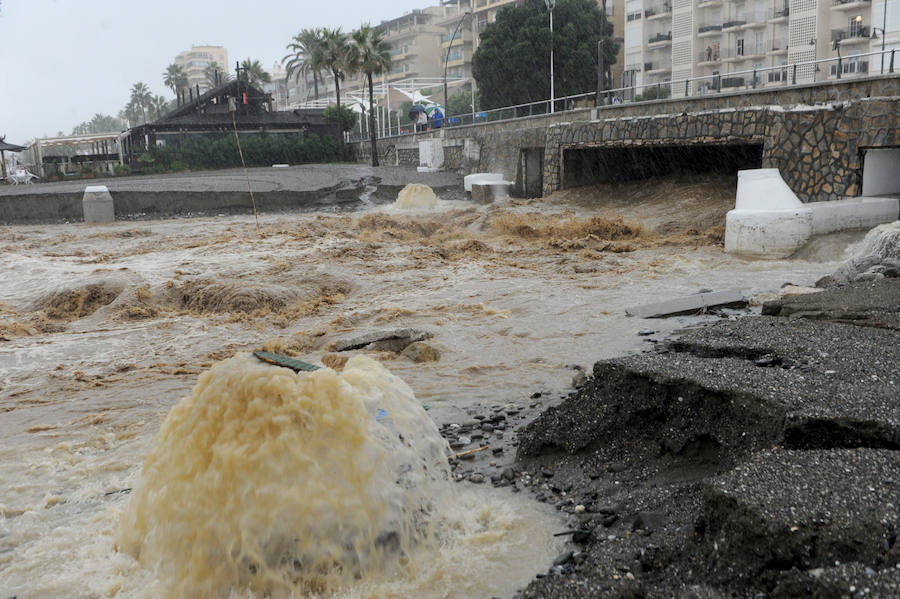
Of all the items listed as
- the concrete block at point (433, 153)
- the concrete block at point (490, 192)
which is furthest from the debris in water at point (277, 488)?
the concrete block at point (433, 153)

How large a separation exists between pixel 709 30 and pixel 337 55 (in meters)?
26.3

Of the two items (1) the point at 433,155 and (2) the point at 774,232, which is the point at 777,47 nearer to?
(1) the point at 433,155

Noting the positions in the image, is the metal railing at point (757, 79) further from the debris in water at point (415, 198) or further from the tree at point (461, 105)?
the tree at point (461, 105)

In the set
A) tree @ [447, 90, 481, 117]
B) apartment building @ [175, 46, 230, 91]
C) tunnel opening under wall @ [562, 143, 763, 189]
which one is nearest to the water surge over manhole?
tunnel opening under wall @ [562, 143, 763, 189]

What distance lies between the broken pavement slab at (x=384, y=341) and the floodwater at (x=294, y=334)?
31 centimetres

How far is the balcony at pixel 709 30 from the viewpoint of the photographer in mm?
53219

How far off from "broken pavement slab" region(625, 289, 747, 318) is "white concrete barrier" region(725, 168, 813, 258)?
478 centimetres

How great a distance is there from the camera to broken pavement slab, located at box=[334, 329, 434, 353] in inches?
396

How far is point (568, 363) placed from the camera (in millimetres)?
8906

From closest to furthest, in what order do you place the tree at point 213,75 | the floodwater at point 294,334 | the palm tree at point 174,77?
the floodwater at point 294,334 → the tree at point 213,75 → the palm tree at point 174,77

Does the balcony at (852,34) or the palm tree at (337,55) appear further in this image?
the palm tree at (337,55)

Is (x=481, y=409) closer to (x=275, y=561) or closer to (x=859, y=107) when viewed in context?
(x=275, y=561)

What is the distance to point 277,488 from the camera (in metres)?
4.46

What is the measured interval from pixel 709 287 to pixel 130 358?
359 inches
